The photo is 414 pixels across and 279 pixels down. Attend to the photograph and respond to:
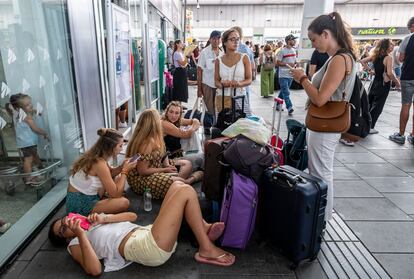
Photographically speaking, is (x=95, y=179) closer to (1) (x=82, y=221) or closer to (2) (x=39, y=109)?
(1) (x=82, y=221)

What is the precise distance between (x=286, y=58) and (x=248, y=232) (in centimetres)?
605

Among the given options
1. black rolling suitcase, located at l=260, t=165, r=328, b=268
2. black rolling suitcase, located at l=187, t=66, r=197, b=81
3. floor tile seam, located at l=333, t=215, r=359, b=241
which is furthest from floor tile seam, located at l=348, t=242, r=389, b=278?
black rolling suitcase, located at l=187, t=66, r=197, b=81

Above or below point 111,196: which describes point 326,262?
below

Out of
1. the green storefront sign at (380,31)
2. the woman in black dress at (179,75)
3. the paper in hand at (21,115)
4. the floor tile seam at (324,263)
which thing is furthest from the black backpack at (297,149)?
the green storefront sign at (380,31)

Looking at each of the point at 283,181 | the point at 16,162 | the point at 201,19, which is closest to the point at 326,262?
the point at 283,181

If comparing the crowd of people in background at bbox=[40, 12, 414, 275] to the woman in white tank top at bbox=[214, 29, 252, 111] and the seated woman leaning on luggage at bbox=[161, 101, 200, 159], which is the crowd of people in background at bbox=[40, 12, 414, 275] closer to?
the seated woman leaning on luggage at bbox=[161, 101, 200, 159]

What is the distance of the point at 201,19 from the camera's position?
1045 inches

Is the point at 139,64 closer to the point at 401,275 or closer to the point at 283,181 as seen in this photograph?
the point at 283,181

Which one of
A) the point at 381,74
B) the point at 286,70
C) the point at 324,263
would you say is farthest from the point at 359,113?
the point at 286,70

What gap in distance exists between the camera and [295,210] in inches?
80.4

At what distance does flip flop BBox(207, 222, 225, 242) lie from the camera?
87.0 inches

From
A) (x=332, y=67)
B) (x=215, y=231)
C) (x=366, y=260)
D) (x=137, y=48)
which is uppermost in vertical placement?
(x=137, y=48)

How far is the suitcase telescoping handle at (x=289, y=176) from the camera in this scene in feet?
6.75

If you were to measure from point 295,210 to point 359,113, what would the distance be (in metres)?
0.93
